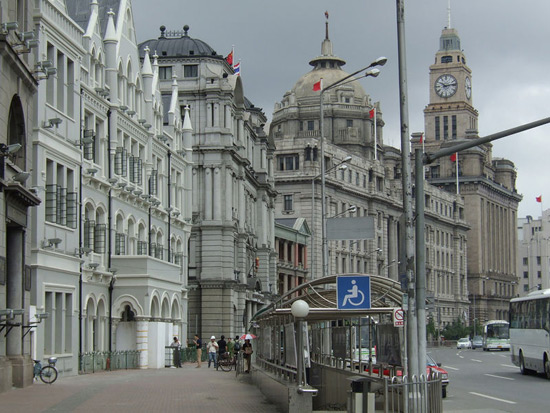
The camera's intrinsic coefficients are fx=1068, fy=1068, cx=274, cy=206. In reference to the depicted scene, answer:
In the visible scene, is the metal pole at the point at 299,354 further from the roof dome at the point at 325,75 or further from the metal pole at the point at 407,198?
the roof dome at the point at 325,75

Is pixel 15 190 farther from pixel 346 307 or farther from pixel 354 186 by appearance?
pixel 354 186

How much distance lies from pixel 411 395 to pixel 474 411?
22.7 feet

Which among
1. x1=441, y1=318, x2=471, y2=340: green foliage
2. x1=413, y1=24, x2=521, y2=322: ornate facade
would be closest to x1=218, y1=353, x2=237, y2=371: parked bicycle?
x1=441, y1=318, x2=471, y2=340: green foliage

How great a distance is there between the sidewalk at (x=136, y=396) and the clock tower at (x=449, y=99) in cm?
15920

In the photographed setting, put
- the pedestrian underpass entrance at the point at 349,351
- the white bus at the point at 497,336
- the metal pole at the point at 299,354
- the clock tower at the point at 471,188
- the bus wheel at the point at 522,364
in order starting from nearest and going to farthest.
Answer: the pedestrian underpass entrance at the point at 349,351 < the metal pole at the point at 299,354 < the bus wheel at the point at 522,364 < the white bus at the point at 497,336 < the clock tower at the point at 471,188

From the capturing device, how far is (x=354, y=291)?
71.6 ft

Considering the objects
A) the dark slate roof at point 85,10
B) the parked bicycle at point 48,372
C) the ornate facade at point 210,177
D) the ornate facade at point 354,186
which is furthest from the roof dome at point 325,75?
the parked bicycle at point 48,372

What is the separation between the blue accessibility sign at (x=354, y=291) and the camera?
21.7m

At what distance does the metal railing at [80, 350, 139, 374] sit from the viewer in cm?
3922

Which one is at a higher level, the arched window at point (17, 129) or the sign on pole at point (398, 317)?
the arched window at point (17, 129)

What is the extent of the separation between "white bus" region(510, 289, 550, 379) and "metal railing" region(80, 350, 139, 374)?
1566cm

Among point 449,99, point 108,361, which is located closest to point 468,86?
point 449,99

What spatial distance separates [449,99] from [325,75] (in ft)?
200

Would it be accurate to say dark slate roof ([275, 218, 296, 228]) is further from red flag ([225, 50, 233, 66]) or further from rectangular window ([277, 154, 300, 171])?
red flag ([225, 50, 233, 66])
